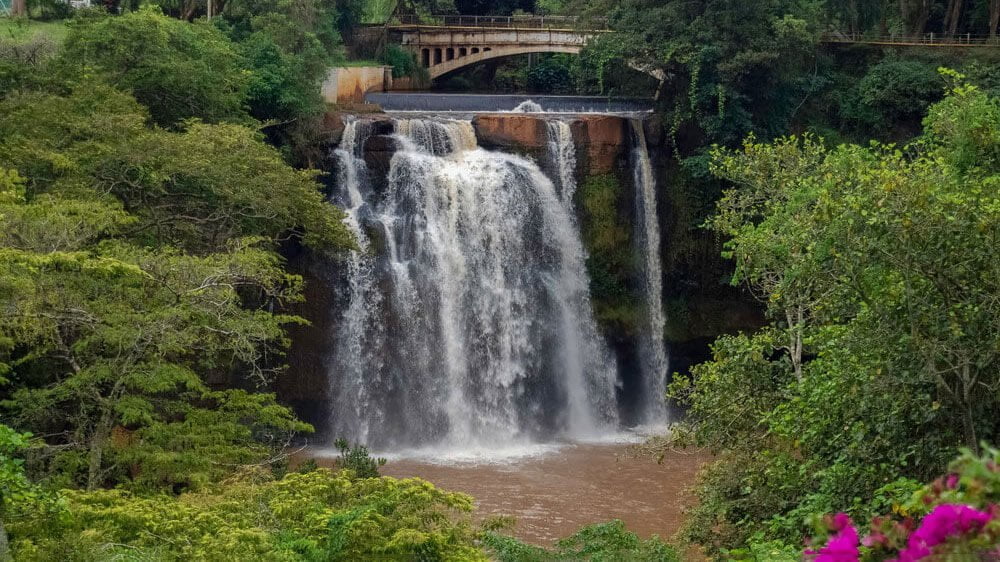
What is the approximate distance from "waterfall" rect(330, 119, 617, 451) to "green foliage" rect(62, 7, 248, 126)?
359cm

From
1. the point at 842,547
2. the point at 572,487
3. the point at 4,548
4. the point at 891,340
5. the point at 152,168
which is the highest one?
the point at 152,168

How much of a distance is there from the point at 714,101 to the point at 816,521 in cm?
2325

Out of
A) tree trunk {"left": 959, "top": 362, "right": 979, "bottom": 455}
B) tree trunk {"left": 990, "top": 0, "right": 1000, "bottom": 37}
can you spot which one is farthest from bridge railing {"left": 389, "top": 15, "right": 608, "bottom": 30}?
tree trunk {"left": 959, "top": 362, "right": 979, "bottom": 455}

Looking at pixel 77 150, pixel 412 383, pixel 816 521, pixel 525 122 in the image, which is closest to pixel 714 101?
pixel 525 122

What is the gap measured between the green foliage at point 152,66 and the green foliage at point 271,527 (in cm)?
1184

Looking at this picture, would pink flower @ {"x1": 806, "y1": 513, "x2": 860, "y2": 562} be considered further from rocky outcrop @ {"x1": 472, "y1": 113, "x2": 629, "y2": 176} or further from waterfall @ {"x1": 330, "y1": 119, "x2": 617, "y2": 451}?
rocky outcrop @ {"x1": 472, "y1": 113, "x2": 629, "y2": 176}

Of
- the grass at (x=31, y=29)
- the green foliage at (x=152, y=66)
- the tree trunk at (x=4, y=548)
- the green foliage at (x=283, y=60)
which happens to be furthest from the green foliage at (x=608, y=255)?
the tree trunk at (x=4, y=548)

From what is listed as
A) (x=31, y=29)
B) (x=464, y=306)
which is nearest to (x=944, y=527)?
(x=464, y=306)

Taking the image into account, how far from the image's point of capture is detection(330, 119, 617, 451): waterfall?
24.0 m

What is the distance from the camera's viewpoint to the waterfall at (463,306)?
78.8ft

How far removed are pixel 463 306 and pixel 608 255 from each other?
426 cm

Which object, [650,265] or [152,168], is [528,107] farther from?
[152,168]

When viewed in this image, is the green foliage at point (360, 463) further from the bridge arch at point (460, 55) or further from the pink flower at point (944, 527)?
the bridge arch at point (460, 55)

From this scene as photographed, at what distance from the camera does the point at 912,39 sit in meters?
33.1
